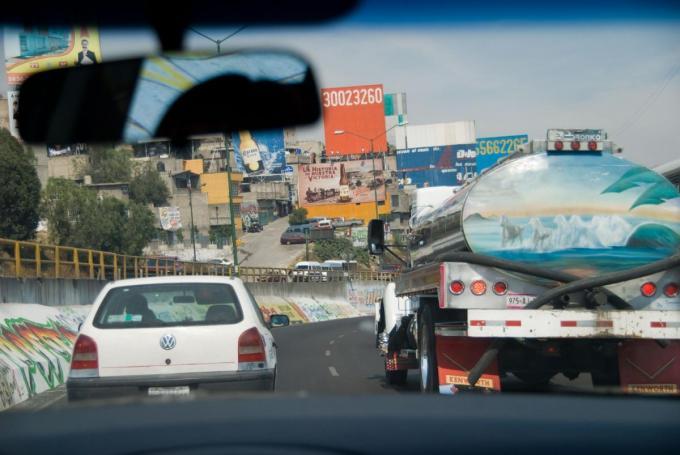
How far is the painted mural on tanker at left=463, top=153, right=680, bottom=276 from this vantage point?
9898mm

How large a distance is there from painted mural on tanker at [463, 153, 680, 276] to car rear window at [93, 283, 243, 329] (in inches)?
114

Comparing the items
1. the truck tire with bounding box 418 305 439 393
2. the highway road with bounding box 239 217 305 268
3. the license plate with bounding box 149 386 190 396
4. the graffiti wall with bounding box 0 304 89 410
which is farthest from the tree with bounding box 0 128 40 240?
the license plate with bounding box 149 386 190 396

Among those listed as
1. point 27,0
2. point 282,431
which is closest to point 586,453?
point 282,431

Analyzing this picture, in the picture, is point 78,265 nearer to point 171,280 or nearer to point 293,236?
point 171,280

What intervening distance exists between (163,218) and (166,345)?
6401 cm

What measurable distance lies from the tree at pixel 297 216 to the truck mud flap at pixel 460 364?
264 ft

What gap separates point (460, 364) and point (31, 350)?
8705mm

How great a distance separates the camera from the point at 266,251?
87625mm

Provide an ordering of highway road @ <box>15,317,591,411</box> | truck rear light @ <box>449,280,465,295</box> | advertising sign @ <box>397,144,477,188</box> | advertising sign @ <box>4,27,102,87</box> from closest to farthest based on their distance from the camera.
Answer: advertising sign @ <box>4,27,102,87</box>
truck rear light @ <box>449,280,465,295</box>
highway road @ <box>15,317,591,411</box>
advertising sign @ <box>397,144,477,188</box>

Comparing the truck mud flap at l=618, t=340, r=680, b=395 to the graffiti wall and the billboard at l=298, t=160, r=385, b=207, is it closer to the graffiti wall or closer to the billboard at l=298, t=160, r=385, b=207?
the graffiti wall

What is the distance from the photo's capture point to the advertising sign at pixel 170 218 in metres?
72.2

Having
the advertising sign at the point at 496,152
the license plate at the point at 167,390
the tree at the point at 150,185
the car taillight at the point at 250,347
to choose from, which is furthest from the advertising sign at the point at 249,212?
the license plate at the point at 167,390

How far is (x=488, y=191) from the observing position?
10180mm

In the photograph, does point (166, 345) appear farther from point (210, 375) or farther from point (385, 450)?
point (385, 450)
